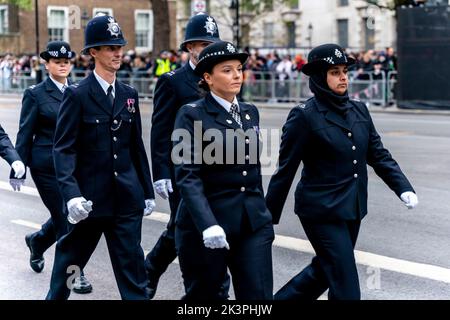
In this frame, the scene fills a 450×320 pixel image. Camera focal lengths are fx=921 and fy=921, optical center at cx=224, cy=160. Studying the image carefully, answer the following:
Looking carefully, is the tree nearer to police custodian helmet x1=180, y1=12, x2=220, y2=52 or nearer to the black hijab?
police custodian helmet x1=180, y1=12, x2=220, y2=52

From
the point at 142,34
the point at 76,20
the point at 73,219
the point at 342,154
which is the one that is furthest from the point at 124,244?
the point at 142,34

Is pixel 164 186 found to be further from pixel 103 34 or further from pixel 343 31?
pixel 343 31

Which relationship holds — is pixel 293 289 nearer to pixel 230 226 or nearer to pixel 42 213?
pixel 230 226

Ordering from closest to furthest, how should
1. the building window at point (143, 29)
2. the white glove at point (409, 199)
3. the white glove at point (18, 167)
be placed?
the white glove at point (409, 199), the white glove at point (18, 167), the building window at point (143, 29)

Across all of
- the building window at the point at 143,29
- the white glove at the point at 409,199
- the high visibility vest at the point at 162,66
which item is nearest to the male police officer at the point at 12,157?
the white glove at the point at 409,199

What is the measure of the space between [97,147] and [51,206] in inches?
55.1

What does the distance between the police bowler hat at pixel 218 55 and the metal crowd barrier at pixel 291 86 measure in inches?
826

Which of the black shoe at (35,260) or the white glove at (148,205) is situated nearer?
the white glove at (148,205)

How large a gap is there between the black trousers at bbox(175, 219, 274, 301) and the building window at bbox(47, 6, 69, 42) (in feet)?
134

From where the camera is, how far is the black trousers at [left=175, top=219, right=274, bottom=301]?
4824 millimetres

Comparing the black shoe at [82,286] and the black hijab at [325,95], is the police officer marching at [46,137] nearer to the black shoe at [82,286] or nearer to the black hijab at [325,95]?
the black shoe at [82,286]

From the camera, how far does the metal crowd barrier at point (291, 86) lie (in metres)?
26.0

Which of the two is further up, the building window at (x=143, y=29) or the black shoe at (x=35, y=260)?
the building window at (x=143, y=29)

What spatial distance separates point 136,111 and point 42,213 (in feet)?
15.5
